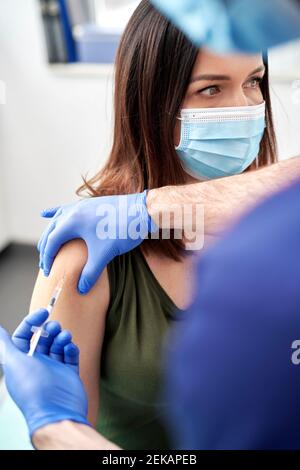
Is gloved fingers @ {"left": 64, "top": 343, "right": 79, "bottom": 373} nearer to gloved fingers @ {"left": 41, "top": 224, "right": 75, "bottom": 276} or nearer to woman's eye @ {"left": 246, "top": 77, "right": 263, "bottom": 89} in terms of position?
gloved fingers @ {"left": 41, "top": 224, "right": 75, "bottom": 276}

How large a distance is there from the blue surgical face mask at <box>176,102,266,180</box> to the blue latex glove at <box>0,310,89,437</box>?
0.54 m

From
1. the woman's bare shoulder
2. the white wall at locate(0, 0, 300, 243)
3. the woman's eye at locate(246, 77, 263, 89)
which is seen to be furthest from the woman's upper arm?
the white wall at locate(0, 0, 300, 243)

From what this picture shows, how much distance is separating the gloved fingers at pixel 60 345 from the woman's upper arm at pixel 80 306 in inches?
3.9

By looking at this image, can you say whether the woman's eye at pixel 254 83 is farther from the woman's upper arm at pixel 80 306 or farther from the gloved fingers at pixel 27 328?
the gloved fingers at pixel 27 328

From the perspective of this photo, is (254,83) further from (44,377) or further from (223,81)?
(44,377)

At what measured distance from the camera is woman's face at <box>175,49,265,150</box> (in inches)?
47.7

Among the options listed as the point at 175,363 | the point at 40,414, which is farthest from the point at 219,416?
the point at 40,414

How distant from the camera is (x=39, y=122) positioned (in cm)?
313

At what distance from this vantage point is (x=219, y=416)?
0.49 m

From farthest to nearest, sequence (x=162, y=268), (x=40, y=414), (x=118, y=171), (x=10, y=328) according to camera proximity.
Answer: (x=10, y=328) < (x=118, y=171) < (x=162, y=268) < (x=40, y=414)

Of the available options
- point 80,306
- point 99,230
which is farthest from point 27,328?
point 99,230
